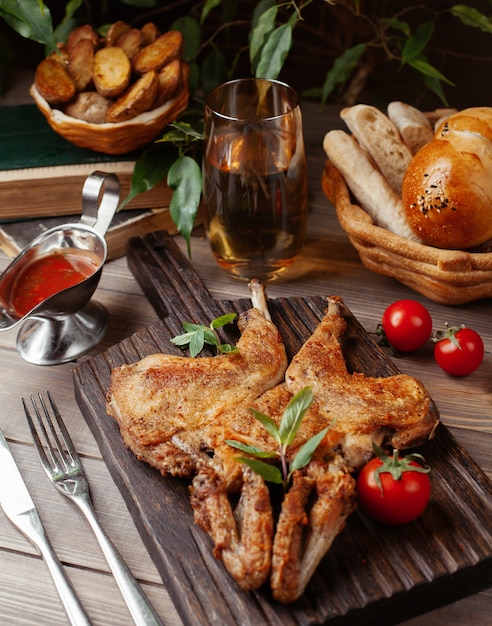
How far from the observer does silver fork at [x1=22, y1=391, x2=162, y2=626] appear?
1505mm

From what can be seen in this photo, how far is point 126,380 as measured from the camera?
1.76 m

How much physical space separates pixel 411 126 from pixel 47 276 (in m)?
1.34

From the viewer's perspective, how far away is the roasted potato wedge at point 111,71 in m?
2.43

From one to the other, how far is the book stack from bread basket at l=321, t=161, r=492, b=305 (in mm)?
716

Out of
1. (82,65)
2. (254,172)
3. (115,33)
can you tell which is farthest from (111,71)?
(254,172)

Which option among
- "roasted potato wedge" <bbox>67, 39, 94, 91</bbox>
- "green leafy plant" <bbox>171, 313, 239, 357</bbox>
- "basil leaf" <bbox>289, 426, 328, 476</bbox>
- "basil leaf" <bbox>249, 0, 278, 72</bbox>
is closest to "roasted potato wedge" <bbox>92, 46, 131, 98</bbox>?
"roasted potato wedge" <bbox>67, 39, 94, 91</bbox>

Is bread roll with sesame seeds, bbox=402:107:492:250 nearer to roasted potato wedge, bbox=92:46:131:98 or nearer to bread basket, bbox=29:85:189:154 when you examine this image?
bread basket, bbox=29:85:189:154

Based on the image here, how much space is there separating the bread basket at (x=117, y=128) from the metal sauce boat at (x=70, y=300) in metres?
0.22

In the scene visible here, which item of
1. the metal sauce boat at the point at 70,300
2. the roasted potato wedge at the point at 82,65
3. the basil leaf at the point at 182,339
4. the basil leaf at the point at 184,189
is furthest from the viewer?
the roasted potato wedge at the point at 82,65

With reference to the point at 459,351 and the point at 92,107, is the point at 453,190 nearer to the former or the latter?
the point at 459,351

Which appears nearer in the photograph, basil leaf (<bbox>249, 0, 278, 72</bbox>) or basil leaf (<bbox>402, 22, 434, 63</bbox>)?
basil leaf (<bbox>249, 0, 278, 72</bbox>)

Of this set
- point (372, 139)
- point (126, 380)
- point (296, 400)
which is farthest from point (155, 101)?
point (296, 400)

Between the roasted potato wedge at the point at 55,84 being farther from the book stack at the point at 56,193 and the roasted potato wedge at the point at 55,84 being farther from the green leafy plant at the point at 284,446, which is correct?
the green leafy plant at the point at 284,446

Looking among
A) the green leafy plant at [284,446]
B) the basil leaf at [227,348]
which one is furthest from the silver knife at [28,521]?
the basil leaf at [227,348]
